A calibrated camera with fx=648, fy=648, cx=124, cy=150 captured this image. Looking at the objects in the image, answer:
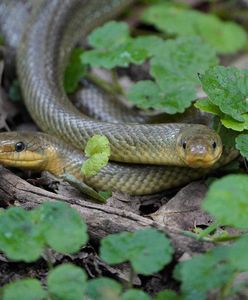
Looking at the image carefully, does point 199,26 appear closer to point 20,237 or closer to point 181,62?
point 181,62

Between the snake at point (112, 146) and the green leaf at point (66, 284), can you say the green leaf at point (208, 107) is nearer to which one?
the snake at point (112, 146)

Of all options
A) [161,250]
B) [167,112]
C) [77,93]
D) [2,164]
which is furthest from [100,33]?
[161,250]

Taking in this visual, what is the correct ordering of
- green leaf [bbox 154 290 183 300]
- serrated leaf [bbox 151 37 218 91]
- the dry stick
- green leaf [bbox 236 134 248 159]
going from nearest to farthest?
green leaf [bbox 154 290 183 300]
the dry stick
green leaf [bbox 236 134 248 159]
serrated leaf [bbox 151 37 218 91]

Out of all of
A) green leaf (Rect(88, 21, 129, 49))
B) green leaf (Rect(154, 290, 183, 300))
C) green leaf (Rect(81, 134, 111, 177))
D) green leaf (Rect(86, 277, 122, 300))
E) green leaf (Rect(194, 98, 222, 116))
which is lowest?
green leaf (Rect(154, 290, 183, 300))

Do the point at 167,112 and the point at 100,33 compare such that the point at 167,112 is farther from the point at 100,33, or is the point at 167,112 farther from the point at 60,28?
the point at 60,28

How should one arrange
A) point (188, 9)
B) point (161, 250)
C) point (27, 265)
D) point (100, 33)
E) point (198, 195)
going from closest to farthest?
point (161, 250), point (27, 265), point (198, 195), point (100, 33), point (188, 9)

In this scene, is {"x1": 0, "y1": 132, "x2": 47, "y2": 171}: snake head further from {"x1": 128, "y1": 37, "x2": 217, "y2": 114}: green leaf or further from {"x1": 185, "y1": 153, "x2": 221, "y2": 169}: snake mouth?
{"x1": 185, "y1": 153, "x2": 221, "y2": 169}: snake mouth

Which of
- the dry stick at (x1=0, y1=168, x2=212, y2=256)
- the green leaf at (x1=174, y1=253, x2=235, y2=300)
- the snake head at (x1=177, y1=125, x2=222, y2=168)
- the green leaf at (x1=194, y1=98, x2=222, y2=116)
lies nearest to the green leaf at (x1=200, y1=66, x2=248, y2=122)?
the green leaf at (x1=194, y1=98, x2=222, y2=116)
